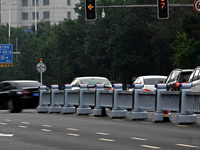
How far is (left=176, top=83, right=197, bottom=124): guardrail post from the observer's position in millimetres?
18203

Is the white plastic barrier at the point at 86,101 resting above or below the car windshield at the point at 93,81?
below

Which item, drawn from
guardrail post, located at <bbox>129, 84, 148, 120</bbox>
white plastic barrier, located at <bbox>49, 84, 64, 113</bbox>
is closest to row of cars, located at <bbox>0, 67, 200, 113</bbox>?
white plastic barrier, located at <bbox>49, 84, 64, 113</bbox>

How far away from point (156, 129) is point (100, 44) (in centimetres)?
6482

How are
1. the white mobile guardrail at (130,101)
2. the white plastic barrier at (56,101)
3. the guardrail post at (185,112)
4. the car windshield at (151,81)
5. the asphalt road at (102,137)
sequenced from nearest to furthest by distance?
the asphalt road at (102,137) → the guardrail post at (185,112) → the white mobile guardrail at (130,101) → the white plastic barrier at (56,101) → the car windshield at (151,81)

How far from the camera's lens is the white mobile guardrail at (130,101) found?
1838 centimetres

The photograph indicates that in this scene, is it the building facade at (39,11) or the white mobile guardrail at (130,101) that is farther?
the building facade at (39,11)

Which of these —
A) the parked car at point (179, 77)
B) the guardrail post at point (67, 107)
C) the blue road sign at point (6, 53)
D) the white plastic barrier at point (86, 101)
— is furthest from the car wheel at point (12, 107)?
the blue road sign at point (6, 53)

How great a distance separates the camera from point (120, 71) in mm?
76938

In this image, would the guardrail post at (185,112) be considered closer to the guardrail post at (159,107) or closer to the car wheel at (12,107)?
the guardrail post at (159,107)

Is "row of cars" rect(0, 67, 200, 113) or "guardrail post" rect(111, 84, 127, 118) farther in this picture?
"row of cars" rect(0, 67, 200, 113)

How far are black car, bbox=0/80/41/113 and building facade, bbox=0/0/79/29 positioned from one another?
150043 millimetres

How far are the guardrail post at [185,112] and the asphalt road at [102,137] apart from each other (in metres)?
0.30

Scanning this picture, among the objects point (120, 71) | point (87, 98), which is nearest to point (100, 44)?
point (120, 71)

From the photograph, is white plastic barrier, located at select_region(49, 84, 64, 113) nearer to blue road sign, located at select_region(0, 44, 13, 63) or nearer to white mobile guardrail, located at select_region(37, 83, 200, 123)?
white mobile guardrail, located at select_region(37, 83, 200, 123)
